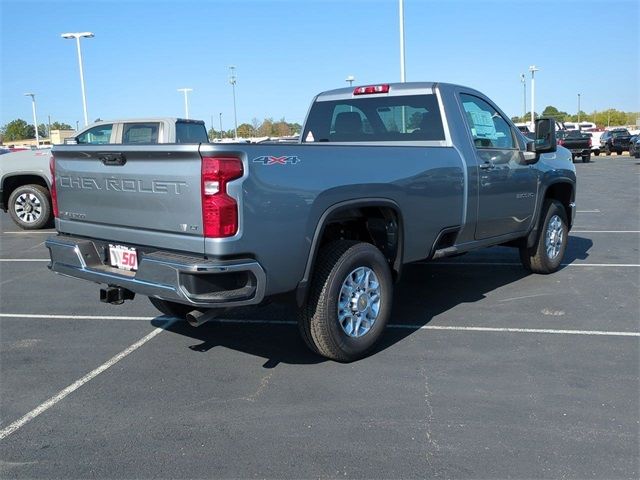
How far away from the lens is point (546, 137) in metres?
6.17

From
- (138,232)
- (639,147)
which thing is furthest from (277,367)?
(639,147)

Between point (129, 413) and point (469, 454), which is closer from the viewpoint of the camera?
point (469, 454)

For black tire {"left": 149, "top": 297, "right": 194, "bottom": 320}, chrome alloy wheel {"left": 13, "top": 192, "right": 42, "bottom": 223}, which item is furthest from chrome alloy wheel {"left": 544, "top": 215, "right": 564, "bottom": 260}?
chrome alloy wheel {"left": 13, "top": 192, "right": 42, "bottom": 223}

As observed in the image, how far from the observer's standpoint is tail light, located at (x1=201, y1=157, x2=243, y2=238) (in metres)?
3.43

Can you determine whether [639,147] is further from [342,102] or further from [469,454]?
[469,454]

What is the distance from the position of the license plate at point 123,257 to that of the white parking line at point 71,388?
0.82m

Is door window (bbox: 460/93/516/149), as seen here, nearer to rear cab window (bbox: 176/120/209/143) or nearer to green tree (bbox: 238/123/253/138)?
rear cab window (bbox: 176/120/209/143)

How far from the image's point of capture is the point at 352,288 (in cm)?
437

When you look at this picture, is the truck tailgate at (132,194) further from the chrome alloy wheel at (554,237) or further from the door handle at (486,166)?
the chrome alloy wheel at (554,237)

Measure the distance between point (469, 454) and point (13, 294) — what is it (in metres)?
5.56

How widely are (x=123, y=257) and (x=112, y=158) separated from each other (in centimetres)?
67

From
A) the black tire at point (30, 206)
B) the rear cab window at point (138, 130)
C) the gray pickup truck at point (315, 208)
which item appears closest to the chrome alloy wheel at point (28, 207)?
the black tire at point (30, 206)

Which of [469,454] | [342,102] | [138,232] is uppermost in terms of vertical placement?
[342,102]

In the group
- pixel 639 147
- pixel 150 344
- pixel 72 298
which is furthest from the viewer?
pixel 639 147
